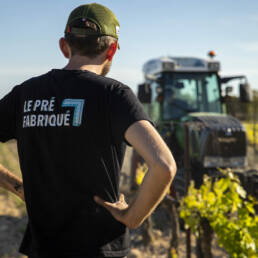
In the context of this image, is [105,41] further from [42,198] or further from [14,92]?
[42,198]

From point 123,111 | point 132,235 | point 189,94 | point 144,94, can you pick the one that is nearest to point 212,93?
point 189,94

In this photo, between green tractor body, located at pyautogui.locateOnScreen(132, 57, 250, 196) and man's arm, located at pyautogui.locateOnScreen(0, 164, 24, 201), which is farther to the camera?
green tractor body, located at pyautogui.locateOnScreen(132, 57, 250, 196)

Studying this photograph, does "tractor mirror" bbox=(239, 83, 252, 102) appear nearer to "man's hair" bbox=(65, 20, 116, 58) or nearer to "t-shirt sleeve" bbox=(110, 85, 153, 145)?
"man's hair" bbox=(65, 20, 116, 58)

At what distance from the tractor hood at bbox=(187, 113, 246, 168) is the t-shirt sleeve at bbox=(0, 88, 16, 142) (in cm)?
480

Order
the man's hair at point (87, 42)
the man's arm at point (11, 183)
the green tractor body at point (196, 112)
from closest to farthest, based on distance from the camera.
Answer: the man's hair at point (87, 42) → the man's arm at point (11, 183) → the green tractor body at point (196, 112)

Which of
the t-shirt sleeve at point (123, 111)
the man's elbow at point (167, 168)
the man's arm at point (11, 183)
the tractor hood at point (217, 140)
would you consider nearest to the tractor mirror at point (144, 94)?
the tractor hood at point (217, 140)

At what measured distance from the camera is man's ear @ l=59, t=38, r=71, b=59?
1470 millimetres

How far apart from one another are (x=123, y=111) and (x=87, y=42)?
0.37 metres

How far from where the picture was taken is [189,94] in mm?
6703

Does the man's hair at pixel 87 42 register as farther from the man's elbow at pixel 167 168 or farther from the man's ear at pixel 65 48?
the man's elbow at pixel 167 168

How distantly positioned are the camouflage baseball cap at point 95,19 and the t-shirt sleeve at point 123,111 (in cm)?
30

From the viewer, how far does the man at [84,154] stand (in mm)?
1233

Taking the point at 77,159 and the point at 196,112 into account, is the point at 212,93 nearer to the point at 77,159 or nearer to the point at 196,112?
the point at 196,112

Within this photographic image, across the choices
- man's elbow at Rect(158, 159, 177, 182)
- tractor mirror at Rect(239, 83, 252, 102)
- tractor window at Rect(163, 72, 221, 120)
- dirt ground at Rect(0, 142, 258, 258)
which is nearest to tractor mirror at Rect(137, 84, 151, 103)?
tractor window at Rect(163, 72, 221, 120)
